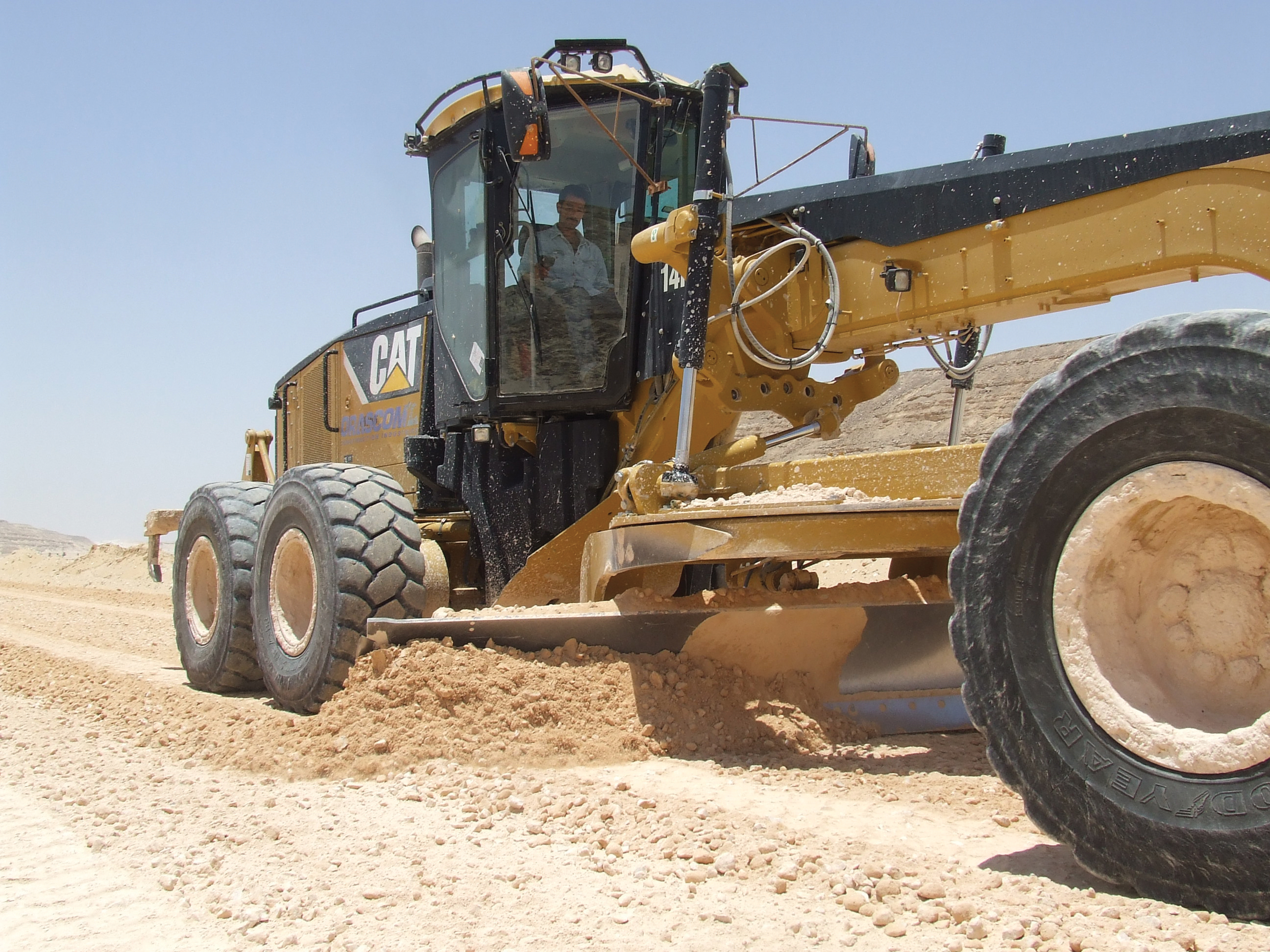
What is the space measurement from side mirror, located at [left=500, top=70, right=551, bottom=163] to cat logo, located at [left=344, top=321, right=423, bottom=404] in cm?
262

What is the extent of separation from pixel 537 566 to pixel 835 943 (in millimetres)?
3335

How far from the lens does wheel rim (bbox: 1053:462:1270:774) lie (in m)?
2.43

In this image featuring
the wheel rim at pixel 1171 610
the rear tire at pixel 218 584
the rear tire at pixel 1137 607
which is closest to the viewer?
the rear tire at pixel 1137 607

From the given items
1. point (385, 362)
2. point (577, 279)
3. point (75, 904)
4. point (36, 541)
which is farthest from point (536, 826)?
point (36, 541)

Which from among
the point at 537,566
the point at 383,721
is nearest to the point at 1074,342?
the point at 537,566

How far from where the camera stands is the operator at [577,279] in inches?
217

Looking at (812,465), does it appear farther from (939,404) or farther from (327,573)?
(939,404)

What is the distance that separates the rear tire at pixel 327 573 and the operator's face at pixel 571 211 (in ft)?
4.97

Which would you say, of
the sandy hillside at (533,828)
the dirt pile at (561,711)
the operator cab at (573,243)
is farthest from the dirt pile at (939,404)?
the sandy hillside at (533,828)

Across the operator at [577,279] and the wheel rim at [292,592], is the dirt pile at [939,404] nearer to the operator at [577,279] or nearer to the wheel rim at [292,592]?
the operator at [577,279]

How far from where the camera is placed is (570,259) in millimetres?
5578

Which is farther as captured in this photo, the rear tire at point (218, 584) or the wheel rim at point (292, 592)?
the rear tire at point (218, 584)

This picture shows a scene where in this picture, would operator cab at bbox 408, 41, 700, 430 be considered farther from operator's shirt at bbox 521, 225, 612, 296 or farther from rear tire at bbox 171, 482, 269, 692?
rear tire at bbox 171, 482, 269, 692

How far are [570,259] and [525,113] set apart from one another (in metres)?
1.25
